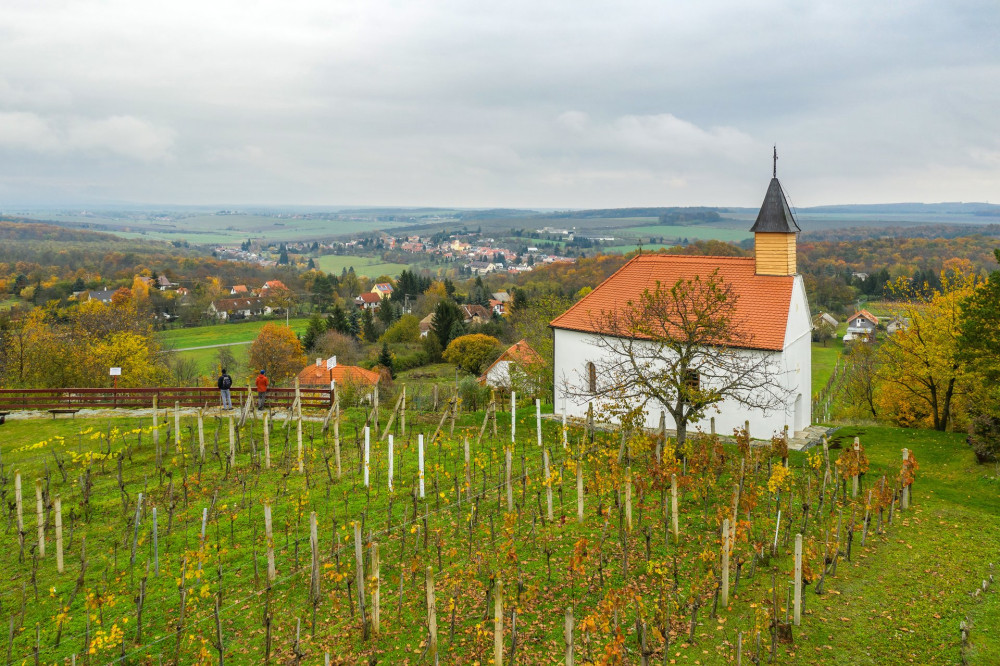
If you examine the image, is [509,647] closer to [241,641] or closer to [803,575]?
[241,641]

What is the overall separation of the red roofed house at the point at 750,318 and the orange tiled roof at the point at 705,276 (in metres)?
0.03

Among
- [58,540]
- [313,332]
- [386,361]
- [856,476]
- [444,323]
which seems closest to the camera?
[58,540]

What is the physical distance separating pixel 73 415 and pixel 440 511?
58.7 ft

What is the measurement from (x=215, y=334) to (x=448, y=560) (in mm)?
70574

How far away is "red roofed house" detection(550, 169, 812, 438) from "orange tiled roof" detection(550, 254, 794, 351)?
0.03 m

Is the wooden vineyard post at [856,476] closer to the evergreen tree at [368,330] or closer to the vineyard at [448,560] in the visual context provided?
the vineyard at [448,560]

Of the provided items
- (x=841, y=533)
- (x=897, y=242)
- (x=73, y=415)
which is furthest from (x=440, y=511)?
(x=897, y=242)

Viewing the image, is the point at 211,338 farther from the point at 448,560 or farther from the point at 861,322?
the point at 861,322

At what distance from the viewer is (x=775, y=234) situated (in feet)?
72.5

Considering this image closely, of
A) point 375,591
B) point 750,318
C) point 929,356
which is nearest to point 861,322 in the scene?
point 929,356

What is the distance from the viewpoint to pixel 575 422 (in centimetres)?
2333

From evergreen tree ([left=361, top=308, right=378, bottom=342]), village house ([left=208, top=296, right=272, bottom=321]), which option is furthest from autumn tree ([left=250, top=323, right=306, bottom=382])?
village house ([left=208, top=296, right=272, bottom=321])

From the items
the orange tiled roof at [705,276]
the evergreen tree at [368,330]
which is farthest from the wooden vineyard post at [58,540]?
the evergreen tree at [368,330]

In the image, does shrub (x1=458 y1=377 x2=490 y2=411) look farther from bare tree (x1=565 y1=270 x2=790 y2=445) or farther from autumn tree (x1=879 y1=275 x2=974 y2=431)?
autumn tree (x1=879 y1=275 x2=974 y2=431)
